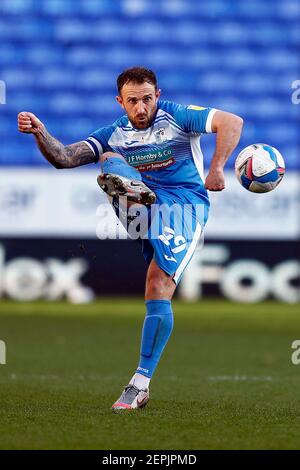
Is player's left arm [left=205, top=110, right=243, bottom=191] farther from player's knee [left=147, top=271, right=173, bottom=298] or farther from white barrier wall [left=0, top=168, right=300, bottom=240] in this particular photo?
white barrier wall [left=0, top=168, right=300, bottom=240]

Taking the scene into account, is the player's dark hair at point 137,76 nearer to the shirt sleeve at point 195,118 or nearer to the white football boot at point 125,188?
the shirt sleeve at point 195,118

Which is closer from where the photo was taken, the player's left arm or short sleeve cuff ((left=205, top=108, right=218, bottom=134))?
the player's left arm

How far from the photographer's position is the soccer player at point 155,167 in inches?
221

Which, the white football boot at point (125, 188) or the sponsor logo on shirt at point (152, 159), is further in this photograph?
the sponsor logo on shirt at point (152, 159)

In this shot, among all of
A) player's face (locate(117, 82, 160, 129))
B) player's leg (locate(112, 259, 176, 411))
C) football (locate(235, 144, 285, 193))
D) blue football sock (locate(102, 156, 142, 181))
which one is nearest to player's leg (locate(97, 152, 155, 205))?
blue football sock (locate(102, 156, 142, 181))

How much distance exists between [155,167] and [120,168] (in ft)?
1.03

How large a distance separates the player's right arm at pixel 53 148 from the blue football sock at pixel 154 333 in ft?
2.98

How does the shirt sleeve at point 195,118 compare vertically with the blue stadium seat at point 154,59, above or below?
below

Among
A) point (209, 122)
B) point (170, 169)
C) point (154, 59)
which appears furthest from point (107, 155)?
point (154, 59)

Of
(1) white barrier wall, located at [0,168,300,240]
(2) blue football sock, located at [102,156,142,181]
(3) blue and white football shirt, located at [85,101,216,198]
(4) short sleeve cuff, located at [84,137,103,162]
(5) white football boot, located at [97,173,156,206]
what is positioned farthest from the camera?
(1) white barrier wall, located at [0,168,300,240]

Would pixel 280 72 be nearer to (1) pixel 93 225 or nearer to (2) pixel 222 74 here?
(2) pixel 222 74

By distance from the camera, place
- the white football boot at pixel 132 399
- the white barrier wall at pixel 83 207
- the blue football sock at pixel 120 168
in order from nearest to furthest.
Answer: the white football boot at pixel 132 399 < the blue football sock at pixel 120 168 < the white barrier wall at pixel 83 207

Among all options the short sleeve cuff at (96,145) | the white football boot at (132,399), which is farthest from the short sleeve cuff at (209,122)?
the white football boot at (132,399)

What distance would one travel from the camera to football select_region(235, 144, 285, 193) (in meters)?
5.78
